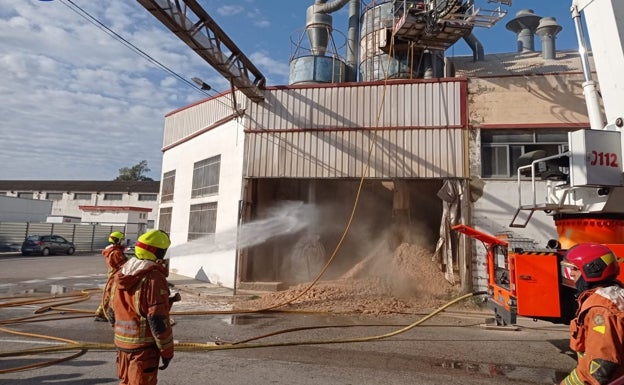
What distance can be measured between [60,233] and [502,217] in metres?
31.5

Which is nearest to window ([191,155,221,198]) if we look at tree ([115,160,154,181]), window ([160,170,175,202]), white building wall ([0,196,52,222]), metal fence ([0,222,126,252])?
window ([160,170,175,202])

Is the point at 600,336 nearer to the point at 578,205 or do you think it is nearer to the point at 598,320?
the point at 598,320

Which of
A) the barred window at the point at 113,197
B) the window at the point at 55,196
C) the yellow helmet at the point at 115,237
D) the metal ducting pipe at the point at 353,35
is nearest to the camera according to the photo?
the yellow helmet at the point at 115,237

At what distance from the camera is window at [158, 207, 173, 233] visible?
18250 mm

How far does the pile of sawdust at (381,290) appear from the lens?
10.1 meters

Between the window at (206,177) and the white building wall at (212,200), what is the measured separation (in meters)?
0.21

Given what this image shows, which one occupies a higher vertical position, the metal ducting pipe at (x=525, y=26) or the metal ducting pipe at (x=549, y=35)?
the metal ducting pipe at (x=525, y=26)

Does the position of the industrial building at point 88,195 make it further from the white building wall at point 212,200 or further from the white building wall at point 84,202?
the white building wall at point 212,200

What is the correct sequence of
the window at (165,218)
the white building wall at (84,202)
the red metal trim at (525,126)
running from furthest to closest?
the white building wall at (84,202) < the window at (165,218) < the red metal trim at (525,126)

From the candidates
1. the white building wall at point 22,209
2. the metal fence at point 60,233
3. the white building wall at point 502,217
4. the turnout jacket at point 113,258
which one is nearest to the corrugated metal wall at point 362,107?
the white building wall at point 502,217

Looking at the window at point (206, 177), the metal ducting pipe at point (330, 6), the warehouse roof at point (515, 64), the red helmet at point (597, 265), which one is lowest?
the red helmet at point (597, 265)

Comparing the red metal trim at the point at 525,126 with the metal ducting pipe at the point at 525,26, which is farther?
the metal ducting pipe at the point at 525,26

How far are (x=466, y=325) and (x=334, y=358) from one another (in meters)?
3.91

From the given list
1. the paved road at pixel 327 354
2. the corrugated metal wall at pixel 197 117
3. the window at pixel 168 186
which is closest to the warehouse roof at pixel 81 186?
the window at pixel 168 186
